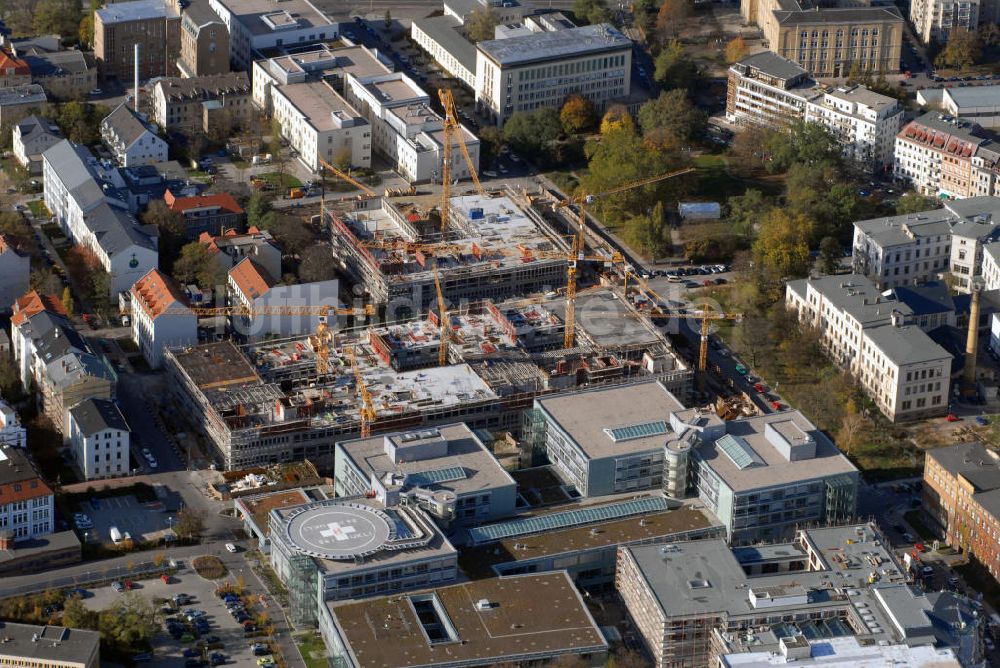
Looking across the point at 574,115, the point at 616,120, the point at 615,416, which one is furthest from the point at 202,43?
the point at 615,416

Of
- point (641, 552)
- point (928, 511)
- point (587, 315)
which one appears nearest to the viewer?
point (641, 552)

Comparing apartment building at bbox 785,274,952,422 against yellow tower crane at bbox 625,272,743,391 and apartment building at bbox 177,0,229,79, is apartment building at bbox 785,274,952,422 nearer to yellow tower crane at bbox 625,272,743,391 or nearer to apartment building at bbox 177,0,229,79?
yellow tower crane at bbox 625,272,743,391

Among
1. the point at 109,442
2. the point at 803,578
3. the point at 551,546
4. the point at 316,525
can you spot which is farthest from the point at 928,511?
the point at 109,442

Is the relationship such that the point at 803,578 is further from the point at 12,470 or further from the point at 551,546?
the point at 12,470

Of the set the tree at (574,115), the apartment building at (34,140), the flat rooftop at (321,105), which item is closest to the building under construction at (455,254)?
the flat rooftop at (321,105)

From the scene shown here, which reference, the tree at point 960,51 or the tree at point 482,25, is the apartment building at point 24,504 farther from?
the tree at point 960,51

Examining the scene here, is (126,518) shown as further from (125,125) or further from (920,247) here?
(920,247)
